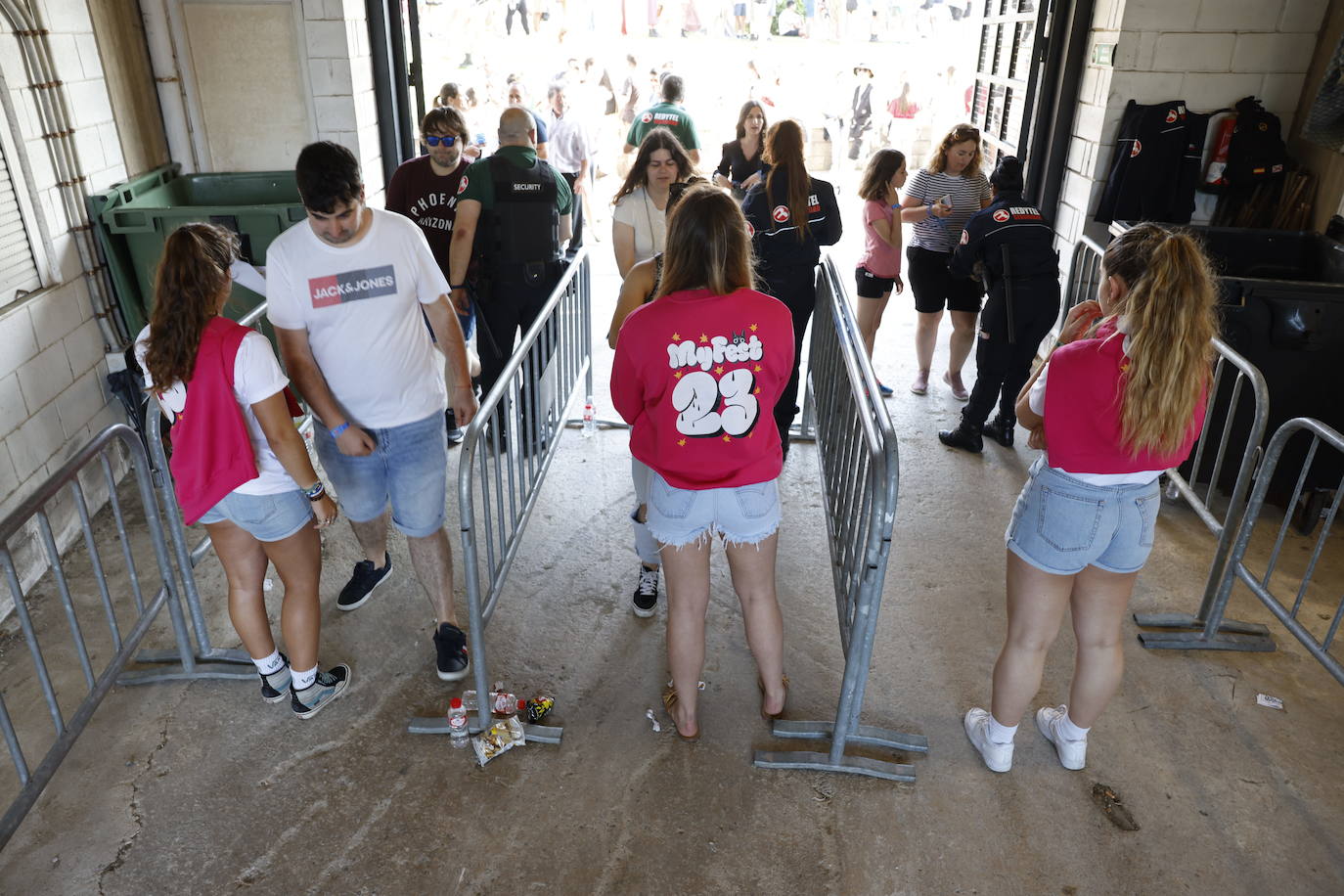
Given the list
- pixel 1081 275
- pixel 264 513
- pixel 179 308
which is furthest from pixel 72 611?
pixel 1081 275

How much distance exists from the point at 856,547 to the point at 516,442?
1.35m

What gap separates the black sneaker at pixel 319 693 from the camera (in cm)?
317

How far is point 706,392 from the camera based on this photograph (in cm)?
249

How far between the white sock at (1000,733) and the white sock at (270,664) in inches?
95.4

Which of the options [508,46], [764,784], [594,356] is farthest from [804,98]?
[764,784]

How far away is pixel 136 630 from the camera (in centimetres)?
308

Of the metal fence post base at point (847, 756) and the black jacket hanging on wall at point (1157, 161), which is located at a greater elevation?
the black jacket hanging on wall at point (1157, 161)

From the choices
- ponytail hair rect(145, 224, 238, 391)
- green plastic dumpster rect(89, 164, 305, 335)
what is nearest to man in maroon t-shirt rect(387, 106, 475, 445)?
green plastic dumpster rect(89, 164, 305, 335)

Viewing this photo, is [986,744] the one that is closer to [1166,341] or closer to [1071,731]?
[1071,731]

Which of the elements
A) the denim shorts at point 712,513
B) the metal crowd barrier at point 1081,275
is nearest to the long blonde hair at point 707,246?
the denim shorts at point 712,513

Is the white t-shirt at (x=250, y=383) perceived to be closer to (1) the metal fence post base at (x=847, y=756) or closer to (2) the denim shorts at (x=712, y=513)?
(2) the denim shorts at (x=712, y=513)

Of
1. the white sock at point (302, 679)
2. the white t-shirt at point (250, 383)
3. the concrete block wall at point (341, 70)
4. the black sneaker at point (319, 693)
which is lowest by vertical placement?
the black sneaker at point (319, 693)

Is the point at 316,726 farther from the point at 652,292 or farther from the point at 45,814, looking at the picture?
the point at 652,292

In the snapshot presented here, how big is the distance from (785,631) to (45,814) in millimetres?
2561
